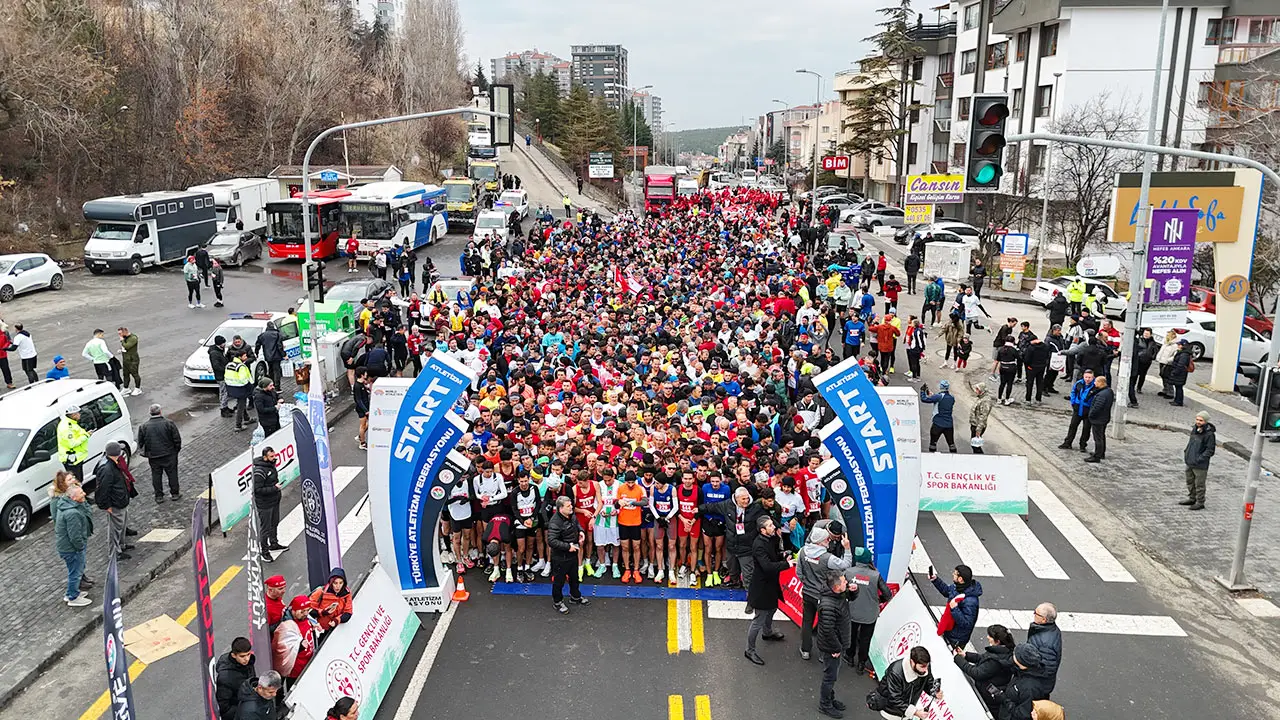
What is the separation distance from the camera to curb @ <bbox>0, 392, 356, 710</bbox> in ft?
Answer: 30.0

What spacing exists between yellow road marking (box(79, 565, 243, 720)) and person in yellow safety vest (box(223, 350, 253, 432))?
6121 mm

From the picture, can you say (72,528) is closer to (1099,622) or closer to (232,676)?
(232,676)

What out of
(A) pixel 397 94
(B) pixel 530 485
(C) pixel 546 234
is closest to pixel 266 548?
(B) pixel 530 485

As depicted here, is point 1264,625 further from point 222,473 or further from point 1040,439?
point 222,473

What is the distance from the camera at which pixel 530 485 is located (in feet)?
37.1

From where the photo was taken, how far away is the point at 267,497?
473 inches

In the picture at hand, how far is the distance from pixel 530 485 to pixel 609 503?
105 centimetres

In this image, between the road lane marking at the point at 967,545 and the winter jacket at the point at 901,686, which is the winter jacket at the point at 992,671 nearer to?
the winter jacket at the point at 901,686

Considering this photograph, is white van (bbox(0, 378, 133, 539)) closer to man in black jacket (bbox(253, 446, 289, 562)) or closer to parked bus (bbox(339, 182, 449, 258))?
man in black jacket (bbox(253, 446, 289, 562))

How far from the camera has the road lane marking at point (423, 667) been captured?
8844mm

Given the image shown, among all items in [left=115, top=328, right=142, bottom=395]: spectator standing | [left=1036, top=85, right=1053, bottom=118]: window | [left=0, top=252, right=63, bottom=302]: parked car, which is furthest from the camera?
[left=1036, top=85, right=1053, bottom=118]: window

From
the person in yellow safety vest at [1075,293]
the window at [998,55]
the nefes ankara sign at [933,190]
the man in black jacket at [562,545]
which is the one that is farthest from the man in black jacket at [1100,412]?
the window at [998,55]

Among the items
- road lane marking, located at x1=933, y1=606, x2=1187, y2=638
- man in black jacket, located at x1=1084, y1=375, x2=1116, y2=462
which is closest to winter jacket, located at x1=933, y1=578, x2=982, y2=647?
road lane marking, located at x1=933, y1=606, x2=1187, y2=638

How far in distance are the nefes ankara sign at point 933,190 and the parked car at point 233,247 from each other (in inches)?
1095
